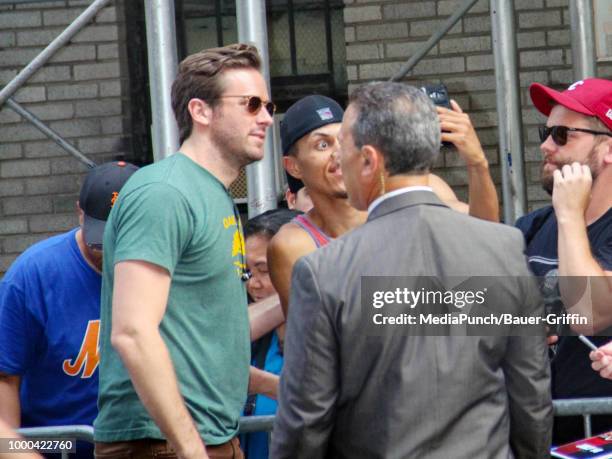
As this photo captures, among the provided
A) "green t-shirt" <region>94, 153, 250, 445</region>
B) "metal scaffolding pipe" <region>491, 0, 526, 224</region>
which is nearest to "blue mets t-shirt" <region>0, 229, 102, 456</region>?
"green t-shirt" <region>94, 153, 250, 445</region>

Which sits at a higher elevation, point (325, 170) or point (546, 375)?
point (325, 170)

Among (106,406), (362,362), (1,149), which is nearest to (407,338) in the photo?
(362,362)

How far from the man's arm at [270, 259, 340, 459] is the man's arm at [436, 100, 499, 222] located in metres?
1.23

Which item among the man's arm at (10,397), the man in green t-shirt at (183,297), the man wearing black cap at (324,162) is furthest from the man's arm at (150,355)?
the man's arm at (10,397)

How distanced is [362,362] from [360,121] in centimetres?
51

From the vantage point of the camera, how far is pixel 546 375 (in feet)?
8.37

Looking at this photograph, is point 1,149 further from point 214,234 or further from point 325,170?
point 214,234

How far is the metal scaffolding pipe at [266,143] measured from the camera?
4.49m

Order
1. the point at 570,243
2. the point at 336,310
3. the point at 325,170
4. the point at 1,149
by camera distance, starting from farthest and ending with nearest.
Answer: the point at 1,149
the point at 325,170
the point at 570,243
the point at 336,310

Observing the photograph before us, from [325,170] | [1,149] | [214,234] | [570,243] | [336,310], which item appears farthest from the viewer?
[1,149]

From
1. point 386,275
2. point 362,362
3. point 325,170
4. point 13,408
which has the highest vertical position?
point 325,170

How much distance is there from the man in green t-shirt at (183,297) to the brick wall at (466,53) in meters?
5.00

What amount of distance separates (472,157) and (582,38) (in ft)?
6.71

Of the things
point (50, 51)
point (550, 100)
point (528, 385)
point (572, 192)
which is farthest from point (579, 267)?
point (50, 51)
